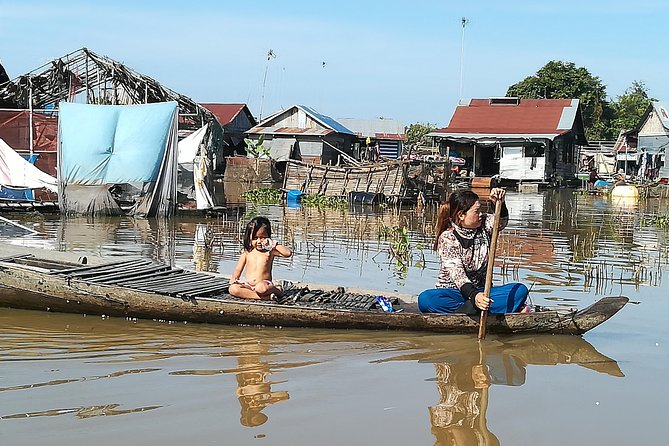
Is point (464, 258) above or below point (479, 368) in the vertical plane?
above

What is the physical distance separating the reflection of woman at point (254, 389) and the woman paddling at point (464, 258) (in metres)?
1.48

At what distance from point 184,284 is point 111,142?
937 cm

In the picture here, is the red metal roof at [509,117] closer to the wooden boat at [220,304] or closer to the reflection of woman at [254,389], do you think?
the wooden boat at [220,304]

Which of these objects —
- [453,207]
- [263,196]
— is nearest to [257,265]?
[453,207]

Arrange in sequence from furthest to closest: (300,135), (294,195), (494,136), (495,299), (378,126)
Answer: (378,126) < (300,135) < (494,136) < (294,195) < (495,299)

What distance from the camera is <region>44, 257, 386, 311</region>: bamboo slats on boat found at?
6492mm

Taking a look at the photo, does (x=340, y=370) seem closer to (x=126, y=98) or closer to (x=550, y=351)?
(x=550, y=351)

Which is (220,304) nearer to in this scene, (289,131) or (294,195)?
(294,195)

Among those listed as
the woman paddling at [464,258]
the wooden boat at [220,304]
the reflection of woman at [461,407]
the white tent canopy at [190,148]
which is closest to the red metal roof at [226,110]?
the white tent canopy at [190,148]

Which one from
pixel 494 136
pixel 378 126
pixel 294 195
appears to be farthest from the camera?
pixel 378 126

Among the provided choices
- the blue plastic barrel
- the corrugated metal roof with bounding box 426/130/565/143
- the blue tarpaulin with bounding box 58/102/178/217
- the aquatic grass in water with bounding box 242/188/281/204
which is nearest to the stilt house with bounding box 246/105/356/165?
the corrugated metal roof with bounding box 426/130/565/143

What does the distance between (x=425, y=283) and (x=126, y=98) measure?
1361 centimetres

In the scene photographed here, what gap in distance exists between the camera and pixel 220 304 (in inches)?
248

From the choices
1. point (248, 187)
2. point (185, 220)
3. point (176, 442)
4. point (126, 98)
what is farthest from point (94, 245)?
point (248, 187)
